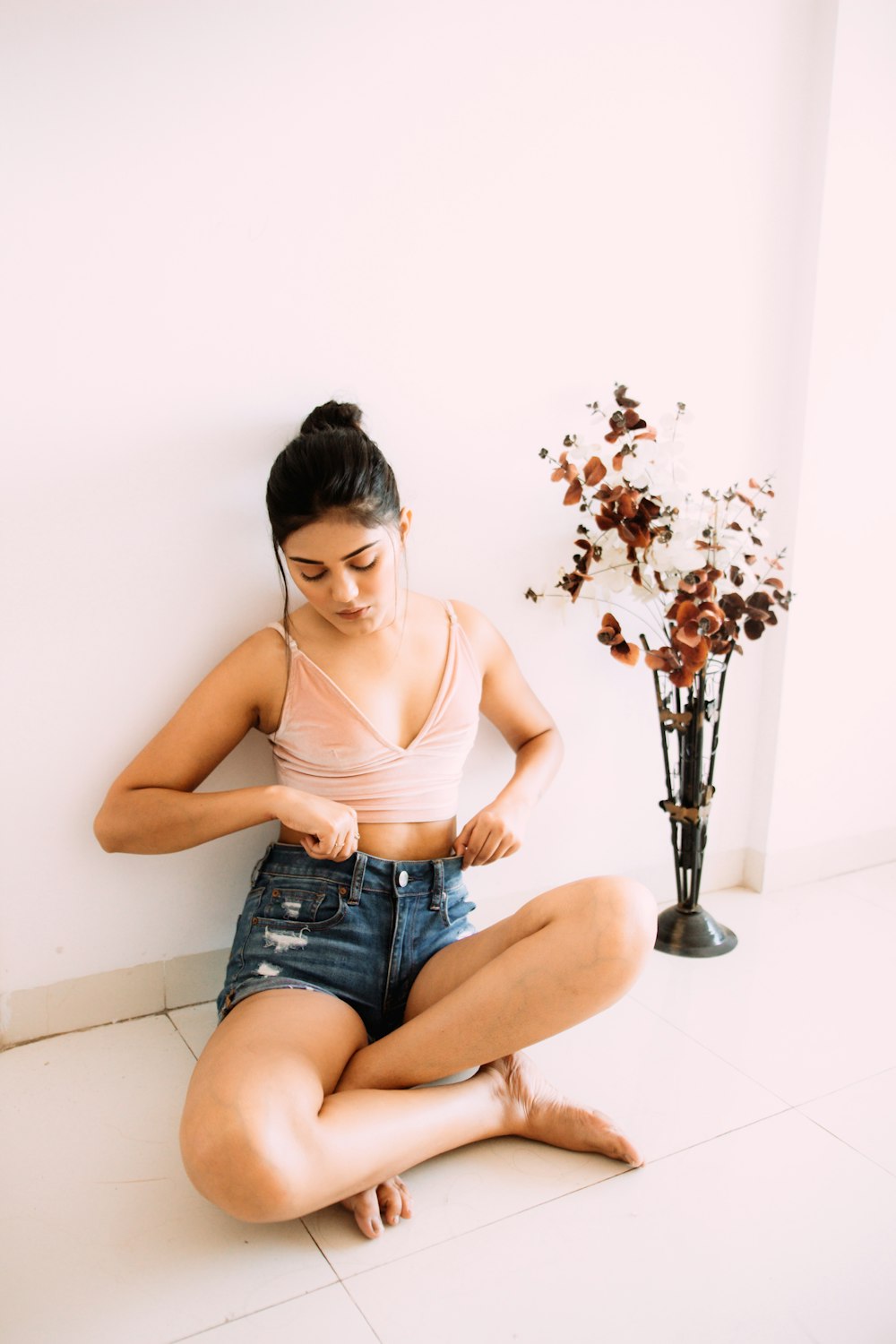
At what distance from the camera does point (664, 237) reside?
1.96 meters

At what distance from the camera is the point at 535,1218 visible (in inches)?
49.6

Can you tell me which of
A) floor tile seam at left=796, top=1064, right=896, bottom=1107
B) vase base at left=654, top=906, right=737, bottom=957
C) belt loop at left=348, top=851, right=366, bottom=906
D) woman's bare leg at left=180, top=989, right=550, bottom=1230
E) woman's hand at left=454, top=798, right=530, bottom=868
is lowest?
vase base at left=654, top=906, right=737, bottom=957

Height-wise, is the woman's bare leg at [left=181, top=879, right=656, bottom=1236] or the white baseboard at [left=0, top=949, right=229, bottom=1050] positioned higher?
the woman's bare leg at [left=181, top=879, right=656, bottom=1236]

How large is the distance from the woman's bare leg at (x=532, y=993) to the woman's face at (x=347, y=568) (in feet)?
1.58

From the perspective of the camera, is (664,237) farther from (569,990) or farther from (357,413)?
(569,990)

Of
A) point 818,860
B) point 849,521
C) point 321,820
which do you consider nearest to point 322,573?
point 321,820

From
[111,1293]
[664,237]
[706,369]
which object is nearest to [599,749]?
[706,369]

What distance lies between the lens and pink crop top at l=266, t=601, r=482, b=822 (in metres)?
1.55

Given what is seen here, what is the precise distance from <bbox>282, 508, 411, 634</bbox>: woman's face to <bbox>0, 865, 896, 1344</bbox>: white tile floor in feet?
2.37

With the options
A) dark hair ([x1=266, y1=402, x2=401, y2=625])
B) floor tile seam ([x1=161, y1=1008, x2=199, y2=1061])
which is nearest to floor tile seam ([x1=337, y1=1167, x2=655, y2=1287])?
floor tile seam ([x1=161, y1=1008, x2=199, y2=1061])

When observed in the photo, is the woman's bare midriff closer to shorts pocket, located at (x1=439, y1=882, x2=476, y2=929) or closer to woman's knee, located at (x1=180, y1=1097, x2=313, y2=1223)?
shorts pocket, located at (x1=439, y1=882, x2=476, y2=929)

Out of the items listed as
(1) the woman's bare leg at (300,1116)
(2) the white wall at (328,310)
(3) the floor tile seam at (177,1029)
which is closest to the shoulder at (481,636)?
(2) the white wall at (328,310)

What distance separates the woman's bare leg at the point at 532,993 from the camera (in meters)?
1.34

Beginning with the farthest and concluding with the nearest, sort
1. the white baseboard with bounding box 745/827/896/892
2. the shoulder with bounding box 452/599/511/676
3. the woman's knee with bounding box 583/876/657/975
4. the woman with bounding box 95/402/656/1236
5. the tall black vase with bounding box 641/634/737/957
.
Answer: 1. the white baseboard with bounding box 745/827/896/892
2. the tall black vase with bounding box 641/634/737/957
3. the shoulder with bounding box 452/599/511/676
4. the woman's knee with bounding box 583/876/657/975
5. the woman with bounding box 95/402/656/1236
